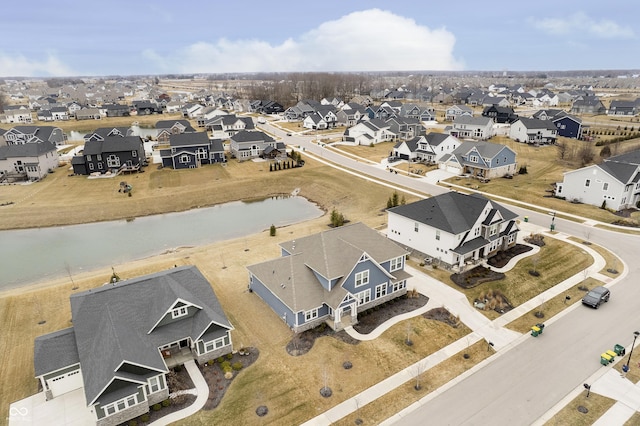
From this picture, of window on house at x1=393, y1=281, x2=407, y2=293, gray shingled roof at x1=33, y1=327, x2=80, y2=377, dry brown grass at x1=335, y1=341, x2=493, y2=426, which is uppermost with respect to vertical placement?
gray shingled roof at x1=33, y1=327, x2=80, y2=377

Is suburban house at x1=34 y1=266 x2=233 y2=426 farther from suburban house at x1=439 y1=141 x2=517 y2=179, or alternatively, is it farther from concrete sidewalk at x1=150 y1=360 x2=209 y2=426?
suburban house at x1=439 y1=141 x2=517 y2=179

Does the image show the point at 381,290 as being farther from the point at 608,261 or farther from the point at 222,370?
the point at 608,261

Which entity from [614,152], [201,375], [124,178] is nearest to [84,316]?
[201,375]

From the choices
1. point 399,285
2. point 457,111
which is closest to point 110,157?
point 399,285

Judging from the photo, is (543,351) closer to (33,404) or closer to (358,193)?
(33,404)

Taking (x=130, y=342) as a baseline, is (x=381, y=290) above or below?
below

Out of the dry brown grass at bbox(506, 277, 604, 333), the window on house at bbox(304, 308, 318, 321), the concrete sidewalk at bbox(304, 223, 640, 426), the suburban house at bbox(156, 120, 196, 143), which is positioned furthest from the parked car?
the suburban house at bbox(156, 120, 196, 143)
